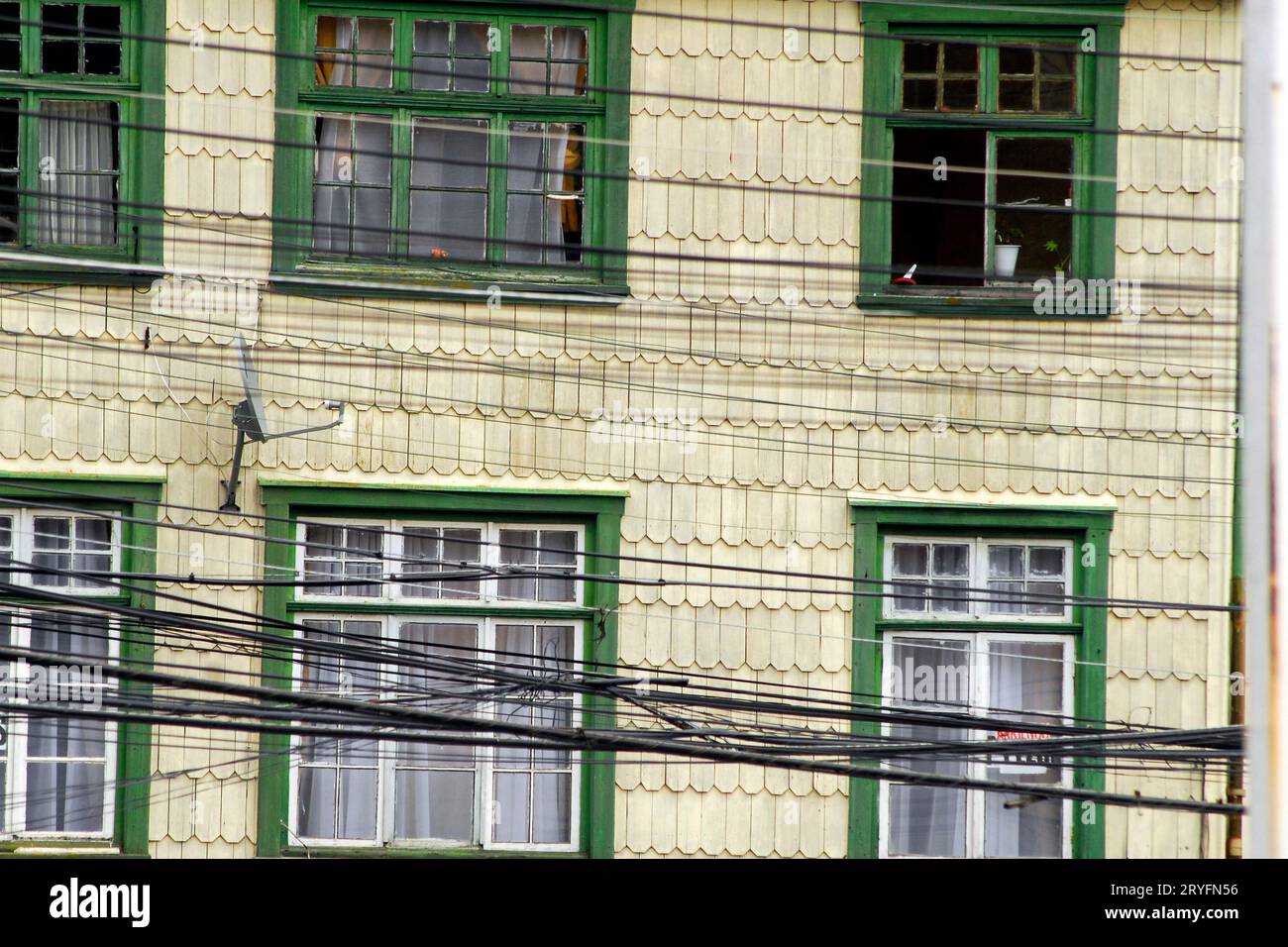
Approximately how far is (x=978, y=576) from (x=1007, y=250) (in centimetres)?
186

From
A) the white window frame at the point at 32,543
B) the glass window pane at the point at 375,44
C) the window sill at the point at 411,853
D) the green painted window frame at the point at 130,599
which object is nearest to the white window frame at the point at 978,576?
the window sill at the point at 411,853

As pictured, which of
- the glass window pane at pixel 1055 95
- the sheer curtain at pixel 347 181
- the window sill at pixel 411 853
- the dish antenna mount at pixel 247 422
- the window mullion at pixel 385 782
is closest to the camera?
the dish antenna mount at pixel 247 422

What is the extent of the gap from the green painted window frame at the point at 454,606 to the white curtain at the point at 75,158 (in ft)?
6.27

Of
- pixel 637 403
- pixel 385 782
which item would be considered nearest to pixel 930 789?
pixel 637 403

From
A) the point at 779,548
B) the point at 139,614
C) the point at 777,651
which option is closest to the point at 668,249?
the point at 779,548

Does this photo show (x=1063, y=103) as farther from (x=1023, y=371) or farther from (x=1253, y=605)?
(x=1253, y=605)

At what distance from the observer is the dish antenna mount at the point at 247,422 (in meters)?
7.59

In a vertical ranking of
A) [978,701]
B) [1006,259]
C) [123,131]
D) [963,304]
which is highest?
[123,131]

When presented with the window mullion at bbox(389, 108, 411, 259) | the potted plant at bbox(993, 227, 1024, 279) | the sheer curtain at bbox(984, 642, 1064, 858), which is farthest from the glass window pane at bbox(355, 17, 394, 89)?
the sheer curtain at bbox(984, 642, 1064, 858)

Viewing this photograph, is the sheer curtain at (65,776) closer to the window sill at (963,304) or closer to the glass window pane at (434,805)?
the glass window pane at (434,805)

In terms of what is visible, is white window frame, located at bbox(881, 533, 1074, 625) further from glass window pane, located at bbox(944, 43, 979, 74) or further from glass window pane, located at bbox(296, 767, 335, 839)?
Answer: glass window pane, located at bbox(296, 767, 335, 839)

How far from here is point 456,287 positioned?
808 cm

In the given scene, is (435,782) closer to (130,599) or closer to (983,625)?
(130,599)

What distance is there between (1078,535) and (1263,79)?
461 centimetres
